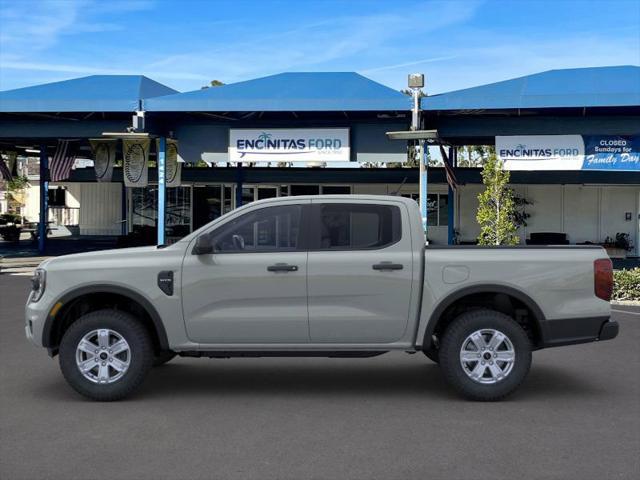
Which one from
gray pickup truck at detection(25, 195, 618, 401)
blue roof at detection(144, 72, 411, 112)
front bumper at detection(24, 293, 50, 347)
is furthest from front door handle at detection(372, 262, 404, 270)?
blue roof at detection(144, 72, 411, 112)

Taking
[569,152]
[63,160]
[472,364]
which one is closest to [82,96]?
[63,160]

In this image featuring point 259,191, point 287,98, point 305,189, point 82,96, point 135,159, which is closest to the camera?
point 287,98

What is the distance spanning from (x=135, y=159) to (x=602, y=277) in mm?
18304

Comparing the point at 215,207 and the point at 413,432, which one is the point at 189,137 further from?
the point at 413,432

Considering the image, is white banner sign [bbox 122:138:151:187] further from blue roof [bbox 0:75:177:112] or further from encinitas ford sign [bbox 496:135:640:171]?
encinitas ford sign [bbox 496:135:640:171]

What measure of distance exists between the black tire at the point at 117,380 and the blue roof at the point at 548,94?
14.0 m

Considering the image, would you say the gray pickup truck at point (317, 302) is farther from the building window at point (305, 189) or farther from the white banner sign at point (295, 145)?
the building window at point (305, 189)

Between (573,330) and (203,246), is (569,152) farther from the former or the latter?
(203,246)

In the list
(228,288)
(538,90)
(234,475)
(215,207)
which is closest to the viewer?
(234,475)

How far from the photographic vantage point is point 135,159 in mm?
22391

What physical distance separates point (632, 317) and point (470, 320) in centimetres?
710

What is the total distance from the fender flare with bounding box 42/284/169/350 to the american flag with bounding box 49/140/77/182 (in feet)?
64.3

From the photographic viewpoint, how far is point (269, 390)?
692 centimetres

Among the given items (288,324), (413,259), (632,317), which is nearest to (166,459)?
(288,324)
